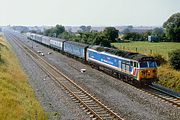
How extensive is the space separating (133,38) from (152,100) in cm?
7413

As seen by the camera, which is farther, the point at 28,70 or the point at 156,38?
the point at 156,38

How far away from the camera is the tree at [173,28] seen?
74.1m

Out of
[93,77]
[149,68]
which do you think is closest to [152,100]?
[149,68]

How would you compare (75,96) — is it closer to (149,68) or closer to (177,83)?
(149,68)

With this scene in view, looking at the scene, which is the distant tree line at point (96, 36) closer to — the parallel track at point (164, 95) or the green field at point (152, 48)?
the green field at point (152, 48)

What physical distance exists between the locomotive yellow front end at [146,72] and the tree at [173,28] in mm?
45724

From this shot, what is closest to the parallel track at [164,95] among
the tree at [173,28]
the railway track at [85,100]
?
the railway track at [85,100]

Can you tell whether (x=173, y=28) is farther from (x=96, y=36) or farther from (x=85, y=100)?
(x=85, y=100)

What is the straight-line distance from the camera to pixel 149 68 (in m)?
30.1

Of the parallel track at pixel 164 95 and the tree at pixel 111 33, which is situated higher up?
the tree at pixel 111 33

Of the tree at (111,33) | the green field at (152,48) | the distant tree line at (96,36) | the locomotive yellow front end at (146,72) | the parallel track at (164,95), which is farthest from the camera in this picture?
the tree at (111,33)

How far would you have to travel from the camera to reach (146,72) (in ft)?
98.0

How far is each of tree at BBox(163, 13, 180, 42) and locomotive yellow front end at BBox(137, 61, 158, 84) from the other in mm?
45724

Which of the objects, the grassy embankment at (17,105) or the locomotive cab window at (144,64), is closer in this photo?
the grassy embankment at (17,105)
